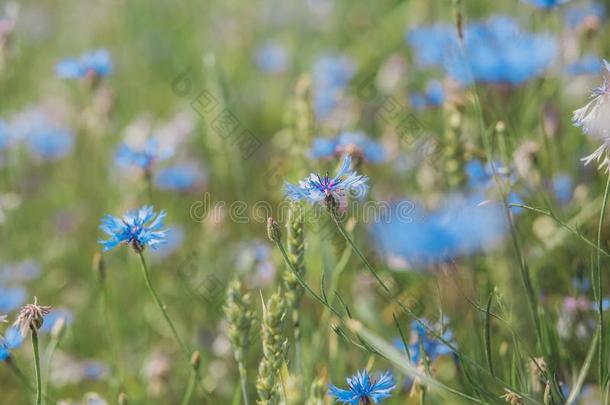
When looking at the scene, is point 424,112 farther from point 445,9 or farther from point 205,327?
point 205,327

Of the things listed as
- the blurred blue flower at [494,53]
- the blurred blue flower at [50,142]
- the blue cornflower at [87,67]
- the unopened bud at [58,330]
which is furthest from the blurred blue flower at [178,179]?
the unopened bud at [58,330]

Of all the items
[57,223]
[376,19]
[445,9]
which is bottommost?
[57,223]

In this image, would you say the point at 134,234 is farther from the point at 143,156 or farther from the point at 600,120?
the point at 600,120

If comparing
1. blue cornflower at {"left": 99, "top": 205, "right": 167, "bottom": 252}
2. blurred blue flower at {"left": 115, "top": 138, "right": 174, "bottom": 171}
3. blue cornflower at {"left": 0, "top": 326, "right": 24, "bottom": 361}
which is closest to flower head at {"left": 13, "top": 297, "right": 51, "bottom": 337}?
blue cornflower at {"left": 0, "top": 326, "right": 24, "bottom": 361}

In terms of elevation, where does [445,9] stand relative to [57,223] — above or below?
above

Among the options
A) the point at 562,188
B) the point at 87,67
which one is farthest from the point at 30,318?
the point at 562,188

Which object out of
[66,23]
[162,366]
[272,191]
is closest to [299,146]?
[272,191]
